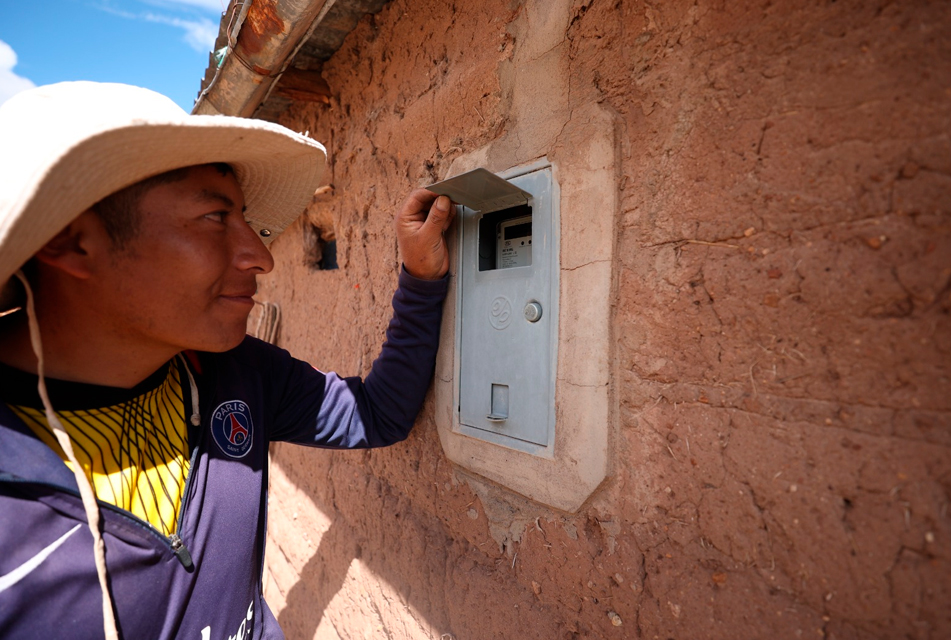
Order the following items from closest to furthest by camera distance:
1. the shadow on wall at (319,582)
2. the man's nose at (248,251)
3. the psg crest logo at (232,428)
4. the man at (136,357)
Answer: the man at (136,357)
the man's nose at (248,251)
the psg crest logo at (232,428)
the shadow on wall at (319,582)

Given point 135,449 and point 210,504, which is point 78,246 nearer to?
point 135,449

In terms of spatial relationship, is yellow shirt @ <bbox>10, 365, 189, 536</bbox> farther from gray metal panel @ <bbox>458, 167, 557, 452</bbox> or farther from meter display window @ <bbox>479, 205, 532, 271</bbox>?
meter display window @ <bbox>479, 205, 532, 271</bbox>

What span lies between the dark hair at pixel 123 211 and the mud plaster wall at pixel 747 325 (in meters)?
0.84

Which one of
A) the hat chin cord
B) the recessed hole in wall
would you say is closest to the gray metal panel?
the hat chin cord

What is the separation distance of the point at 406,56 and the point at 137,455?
1.54 metres

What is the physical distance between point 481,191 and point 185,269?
734mm

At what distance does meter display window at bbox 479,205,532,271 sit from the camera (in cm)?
125

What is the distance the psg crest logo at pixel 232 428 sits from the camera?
4.07 ft

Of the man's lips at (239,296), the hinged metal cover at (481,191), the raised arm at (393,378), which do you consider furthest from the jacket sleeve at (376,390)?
the man's lips at (239,296)

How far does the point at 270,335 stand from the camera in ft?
9.55

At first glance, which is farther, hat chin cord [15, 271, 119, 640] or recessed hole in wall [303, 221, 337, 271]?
recessed hole in wall [303, 221, 337, 271]

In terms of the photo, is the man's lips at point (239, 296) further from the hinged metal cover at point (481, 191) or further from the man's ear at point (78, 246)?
the hinged metal cover at point (481, 191)

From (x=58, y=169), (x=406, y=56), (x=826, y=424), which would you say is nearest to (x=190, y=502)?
(x=58, y=169)

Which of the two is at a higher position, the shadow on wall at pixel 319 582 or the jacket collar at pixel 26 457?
the jacket collar at pixel 26 457
